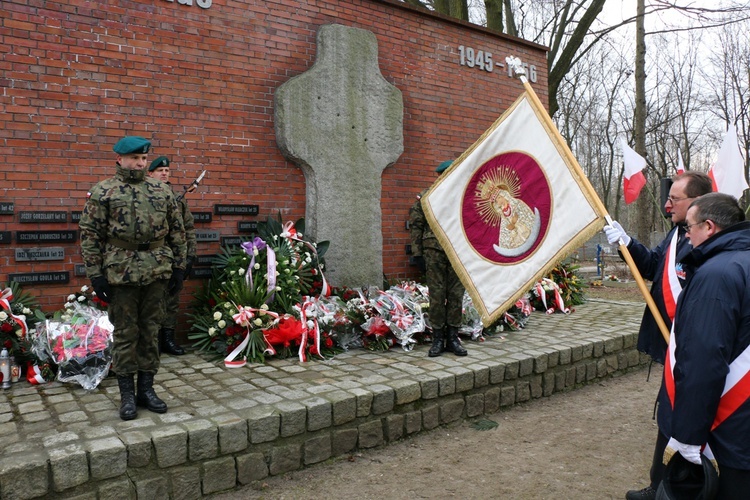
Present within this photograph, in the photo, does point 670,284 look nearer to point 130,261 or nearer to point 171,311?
point 130,261

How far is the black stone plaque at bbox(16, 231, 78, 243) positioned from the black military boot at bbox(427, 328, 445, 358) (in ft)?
11.6

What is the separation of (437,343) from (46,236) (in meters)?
3.78

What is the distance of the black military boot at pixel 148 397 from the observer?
12.1 feet

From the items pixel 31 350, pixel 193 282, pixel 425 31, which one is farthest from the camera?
pixel 425 31

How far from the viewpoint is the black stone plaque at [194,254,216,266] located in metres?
5.98

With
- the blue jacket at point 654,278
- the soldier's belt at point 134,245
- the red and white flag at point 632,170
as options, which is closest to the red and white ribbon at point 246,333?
the soldier's belt at point 134,245

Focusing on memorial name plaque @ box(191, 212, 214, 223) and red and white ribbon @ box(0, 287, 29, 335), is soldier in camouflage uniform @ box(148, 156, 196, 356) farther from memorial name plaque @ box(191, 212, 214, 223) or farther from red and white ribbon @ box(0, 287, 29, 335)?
red and white ribbon @ box(0, 287, 29, 335)

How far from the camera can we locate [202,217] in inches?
236

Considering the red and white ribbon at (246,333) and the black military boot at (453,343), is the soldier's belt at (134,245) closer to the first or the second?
the red and white ribbon at (246,333)

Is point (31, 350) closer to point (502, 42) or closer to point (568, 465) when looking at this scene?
point (568, 465)

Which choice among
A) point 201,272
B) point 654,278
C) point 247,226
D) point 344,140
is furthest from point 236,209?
point 654,278

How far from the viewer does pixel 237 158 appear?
20.6 feet

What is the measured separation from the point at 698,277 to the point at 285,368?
3440mm

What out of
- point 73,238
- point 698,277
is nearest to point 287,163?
point 73,238
